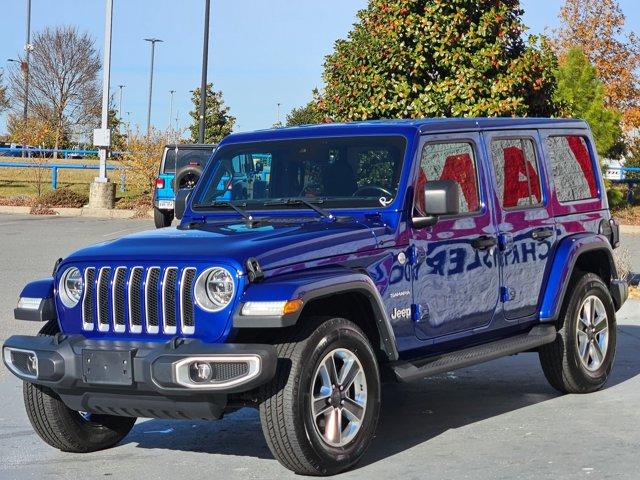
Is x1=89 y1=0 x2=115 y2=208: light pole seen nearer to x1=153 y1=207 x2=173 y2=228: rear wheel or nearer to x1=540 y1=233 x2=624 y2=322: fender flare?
x1=153 y1=207 x2=173 y2=228: rear wheel

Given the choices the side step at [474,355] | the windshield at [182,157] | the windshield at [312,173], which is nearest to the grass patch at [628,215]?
the windshield at [182,157]

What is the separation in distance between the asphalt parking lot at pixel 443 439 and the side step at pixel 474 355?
434 millimetres

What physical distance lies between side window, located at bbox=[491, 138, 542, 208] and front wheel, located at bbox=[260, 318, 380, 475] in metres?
2.01

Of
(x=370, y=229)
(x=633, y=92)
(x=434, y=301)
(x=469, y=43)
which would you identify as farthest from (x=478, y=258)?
(x=633, y=92)

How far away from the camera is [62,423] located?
6707 mm

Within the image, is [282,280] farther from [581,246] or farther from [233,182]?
[581,246]

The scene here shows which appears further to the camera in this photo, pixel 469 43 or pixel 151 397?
pixel 469 43

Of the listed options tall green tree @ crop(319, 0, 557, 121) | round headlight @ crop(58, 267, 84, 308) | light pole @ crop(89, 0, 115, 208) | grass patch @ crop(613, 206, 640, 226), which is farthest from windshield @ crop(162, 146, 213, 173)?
round headlight @ crop(58, 267, 84, 308)

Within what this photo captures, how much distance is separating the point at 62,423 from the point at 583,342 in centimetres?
370

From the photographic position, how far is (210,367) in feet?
19.0

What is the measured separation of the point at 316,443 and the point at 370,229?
51.0 inches

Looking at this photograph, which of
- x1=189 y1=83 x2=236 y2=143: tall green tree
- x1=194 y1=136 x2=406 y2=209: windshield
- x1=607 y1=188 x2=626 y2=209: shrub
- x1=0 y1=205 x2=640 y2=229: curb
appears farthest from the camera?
x1=189 y1=83 x2=236 y2=143: tall green tree

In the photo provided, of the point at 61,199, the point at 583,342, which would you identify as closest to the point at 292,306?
the point at 583,342

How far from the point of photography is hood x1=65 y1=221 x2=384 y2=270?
610cm
